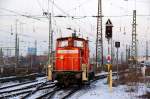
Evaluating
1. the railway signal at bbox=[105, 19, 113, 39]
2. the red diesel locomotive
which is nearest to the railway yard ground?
the red diesel locomotive

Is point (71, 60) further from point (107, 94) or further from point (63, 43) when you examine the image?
point (107, 94)

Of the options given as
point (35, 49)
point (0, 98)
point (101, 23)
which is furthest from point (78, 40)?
point (35, 49)

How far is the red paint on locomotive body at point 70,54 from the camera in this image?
Answer: 2331 centimetres

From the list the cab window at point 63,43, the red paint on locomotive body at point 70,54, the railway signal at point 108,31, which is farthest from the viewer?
the cab window at point 63,43

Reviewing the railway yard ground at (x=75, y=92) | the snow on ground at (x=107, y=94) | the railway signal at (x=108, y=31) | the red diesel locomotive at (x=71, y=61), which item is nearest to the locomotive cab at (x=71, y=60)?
the red diesel locomotive at (x=71, y=61)

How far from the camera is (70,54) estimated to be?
23.6 meters

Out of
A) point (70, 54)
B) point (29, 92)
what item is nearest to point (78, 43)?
point (70, 54)

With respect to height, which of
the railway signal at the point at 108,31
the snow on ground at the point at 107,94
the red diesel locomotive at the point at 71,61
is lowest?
the snow on ground at the point at 107,94

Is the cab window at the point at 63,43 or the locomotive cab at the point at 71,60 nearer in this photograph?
the locomotive cab at the point at 71,60

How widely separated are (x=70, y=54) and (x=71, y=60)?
1.33 feet

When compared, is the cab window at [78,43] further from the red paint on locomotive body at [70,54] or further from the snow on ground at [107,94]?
the snow on ground at [107,94]

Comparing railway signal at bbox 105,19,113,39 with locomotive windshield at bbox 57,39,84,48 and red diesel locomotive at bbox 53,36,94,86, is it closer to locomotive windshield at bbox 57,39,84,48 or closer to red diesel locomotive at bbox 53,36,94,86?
red diesel locomotive at bbox 53,36,94,86

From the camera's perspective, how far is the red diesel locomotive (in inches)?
886

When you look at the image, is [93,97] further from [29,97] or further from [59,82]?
[59,82]
